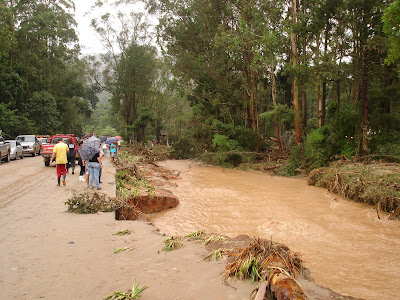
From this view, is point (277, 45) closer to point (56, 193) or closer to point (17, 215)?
point (56, 193)

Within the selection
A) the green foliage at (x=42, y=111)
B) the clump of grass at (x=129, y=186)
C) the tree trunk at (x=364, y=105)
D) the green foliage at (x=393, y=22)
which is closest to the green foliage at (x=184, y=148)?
the tree trunk at (x=364, y=105)

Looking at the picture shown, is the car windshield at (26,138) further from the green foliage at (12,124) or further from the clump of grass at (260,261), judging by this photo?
the clump of grass at (260,261)

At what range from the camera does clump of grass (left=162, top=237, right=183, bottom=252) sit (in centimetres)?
546

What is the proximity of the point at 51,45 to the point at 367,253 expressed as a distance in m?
49.1

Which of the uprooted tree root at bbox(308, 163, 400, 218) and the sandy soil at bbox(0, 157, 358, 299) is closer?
the sandy soil at bbox(0, 157, 358, 299)

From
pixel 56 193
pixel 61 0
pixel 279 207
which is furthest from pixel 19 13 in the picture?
pixel 279 207

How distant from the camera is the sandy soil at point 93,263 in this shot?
13.0ft

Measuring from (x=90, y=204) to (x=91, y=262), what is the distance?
11.6 ft

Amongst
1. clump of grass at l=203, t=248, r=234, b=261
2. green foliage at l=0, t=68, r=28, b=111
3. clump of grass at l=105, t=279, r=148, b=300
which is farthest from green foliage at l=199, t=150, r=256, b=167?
green foliage at l=0, t=68, r=28, b=111

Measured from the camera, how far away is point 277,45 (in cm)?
2069

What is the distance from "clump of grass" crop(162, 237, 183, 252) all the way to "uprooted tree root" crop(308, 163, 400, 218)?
8.24 m

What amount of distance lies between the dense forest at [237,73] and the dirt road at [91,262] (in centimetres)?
1079

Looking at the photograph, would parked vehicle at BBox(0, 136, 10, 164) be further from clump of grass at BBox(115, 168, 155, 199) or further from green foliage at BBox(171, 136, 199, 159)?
green foliage at BBox(171, 136, 199, 159)

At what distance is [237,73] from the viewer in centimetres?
2925
